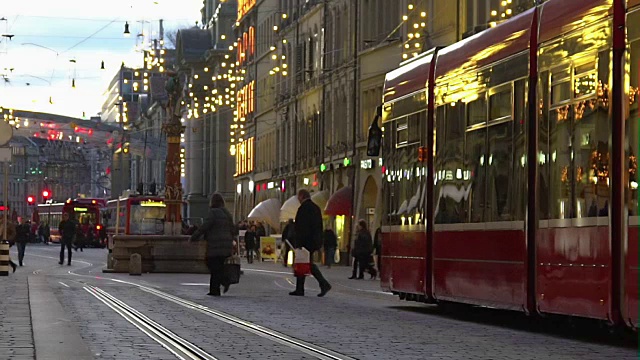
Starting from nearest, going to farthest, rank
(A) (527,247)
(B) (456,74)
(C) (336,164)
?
1. (A) (527,247)
2. (B) (456,74)
3. (C) (336,164)

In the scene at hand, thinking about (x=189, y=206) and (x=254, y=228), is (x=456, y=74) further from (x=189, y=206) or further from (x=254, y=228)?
(x=189, y=206)

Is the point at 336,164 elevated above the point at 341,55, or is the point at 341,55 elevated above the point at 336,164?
the point at 341,55

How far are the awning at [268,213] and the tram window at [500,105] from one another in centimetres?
5329

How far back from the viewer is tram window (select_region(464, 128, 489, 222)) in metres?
18.8

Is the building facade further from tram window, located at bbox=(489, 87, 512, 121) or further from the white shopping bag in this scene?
tram window, located at bbox=(489, 87, 512, 121)

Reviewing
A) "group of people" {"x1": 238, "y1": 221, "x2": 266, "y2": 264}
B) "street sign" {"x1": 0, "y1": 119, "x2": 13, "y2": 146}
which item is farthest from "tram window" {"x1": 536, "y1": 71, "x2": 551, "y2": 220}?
"group of people" {"x1": 238, "y1": 221, "x2": 266, "y2": 264}

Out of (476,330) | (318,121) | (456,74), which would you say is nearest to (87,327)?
(476,330)

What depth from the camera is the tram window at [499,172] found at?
17828 mm

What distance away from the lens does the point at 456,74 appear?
20.2 metres

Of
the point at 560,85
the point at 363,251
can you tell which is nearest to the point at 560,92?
the point at 560,85

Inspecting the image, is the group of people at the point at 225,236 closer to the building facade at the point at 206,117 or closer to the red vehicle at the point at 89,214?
the red vehicle at the point at 89,214

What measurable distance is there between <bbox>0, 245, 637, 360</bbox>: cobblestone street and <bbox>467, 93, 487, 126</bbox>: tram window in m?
2.26

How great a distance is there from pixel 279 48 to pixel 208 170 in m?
33.7

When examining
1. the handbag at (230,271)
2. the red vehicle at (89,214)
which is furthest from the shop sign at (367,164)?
the red vehicle at (89,214)
